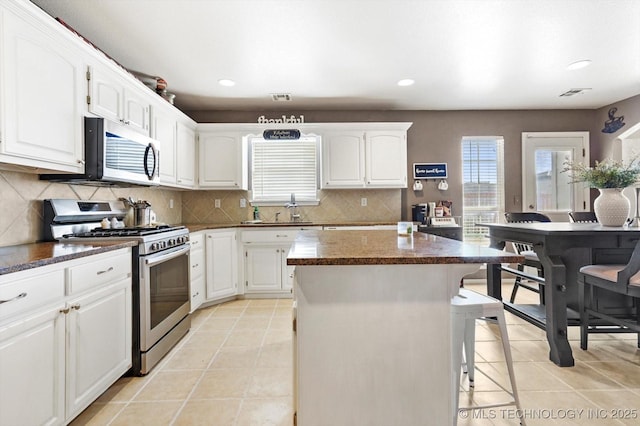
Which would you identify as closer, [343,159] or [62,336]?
[62,336]

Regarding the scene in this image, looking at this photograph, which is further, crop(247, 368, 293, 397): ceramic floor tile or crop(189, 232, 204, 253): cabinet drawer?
crop(189, 232, 204, 253): cabinet drawer

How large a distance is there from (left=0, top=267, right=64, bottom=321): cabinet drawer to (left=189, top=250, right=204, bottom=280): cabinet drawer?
169 cm

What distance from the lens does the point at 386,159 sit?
419 centimetres

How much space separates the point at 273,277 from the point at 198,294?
895 millimetres

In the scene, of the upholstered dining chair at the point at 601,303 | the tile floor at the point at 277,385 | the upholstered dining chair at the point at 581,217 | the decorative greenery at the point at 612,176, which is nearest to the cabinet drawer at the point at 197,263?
the tile floor at the point at 277,385

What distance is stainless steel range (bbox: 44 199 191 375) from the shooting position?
2137 millimetres

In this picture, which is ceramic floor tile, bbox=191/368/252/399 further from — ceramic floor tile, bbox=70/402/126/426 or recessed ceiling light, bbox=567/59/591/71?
recessed ceiling light, bbox=567/59/591/71

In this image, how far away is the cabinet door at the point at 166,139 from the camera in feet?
10.3

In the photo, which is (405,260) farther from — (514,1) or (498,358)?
(514,1)

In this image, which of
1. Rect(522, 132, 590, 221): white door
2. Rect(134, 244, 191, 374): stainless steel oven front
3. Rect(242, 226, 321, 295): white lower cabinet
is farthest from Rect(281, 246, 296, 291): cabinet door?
Rect(522, 132, 590, 221): white door

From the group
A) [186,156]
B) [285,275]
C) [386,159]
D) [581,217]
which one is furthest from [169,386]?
[581,217]

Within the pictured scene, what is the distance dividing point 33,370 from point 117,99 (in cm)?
194

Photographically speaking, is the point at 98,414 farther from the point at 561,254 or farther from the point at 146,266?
the point at 561,254

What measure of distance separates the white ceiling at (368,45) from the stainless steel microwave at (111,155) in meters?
0.82
